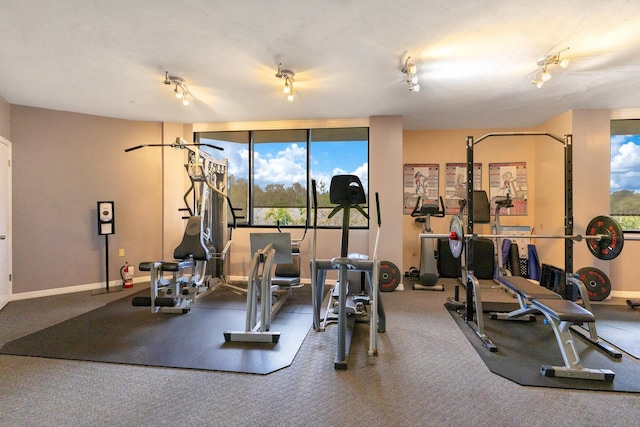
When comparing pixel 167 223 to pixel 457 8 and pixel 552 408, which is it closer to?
pixel 457 8

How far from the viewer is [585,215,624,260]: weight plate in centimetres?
298

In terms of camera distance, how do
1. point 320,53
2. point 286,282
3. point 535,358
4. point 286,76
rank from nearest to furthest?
point 535,358 → point 320,53 → point 286,76 → point 286,282

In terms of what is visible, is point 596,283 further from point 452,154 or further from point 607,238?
point 452,154

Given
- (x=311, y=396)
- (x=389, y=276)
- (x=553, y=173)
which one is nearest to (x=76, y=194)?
(x=311, y=396)

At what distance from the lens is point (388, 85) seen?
3.63 m

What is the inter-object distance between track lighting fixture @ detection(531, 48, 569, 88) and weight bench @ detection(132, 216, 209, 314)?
4223 millimetres

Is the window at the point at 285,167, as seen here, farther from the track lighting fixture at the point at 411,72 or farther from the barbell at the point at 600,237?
the barbell at the point at 600,237

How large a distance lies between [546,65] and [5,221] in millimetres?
6738

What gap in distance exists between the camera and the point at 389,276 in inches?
182

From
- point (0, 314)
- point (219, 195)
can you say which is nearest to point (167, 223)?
point (219, 195)

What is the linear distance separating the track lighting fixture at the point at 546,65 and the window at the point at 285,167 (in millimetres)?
2528

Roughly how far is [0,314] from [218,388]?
3.46 metres

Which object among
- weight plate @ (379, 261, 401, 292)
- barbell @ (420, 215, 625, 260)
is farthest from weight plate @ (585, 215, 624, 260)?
weight plate @ (379, 261, 401, 292)

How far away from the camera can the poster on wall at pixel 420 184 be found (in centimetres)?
572
